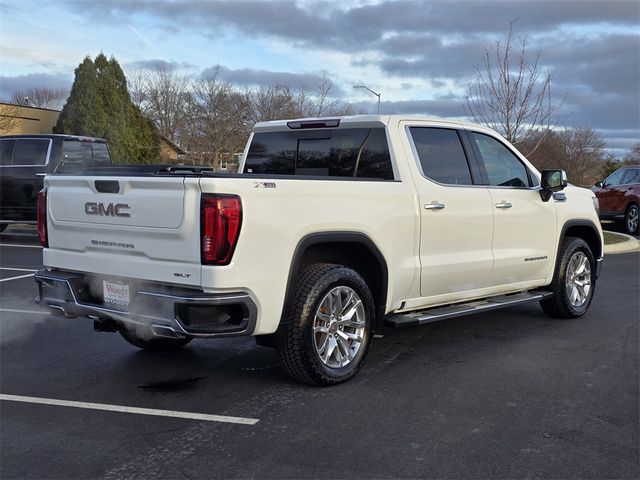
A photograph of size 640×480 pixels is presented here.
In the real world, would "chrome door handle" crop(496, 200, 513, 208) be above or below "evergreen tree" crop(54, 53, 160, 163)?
below

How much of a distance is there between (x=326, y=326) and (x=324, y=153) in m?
1.74

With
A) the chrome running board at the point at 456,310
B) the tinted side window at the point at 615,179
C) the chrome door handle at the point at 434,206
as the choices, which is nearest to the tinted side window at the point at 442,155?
the chrome door handle at the point at 434,206

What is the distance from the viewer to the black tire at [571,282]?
271 inches

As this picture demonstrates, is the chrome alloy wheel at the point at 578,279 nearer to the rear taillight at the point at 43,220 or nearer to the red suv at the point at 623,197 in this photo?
the rear taillight at the point at 43,220

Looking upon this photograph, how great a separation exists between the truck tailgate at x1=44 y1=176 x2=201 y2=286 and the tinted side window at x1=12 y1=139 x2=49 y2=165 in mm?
9460

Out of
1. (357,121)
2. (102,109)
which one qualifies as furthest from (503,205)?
(102,109)

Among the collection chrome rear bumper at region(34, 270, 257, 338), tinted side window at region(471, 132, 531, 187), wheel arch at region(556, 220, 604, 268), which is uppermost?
tinted side window at region(471, 132, 531, 187)

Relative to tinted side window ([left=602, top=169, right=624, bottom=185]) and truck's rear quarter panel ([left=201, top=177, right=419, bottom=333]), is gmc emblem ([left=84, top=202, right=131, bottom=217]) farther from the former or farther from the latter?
tinted side window ([left=602, top=169, right=624, bottom=185])

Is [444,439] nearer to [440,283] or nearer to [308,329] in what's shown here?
[308,329]

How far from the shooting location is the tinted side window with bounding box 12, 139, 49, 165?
13.6m

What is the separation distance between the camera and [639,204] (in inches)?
663

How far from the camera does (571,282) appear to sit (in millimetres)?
7086

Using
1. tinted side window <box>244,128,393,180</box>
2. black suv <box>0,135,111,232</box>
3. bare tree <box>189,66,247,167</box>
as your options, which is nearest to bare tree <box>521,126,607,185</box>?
bare tree <box>189,66,247,167</box>

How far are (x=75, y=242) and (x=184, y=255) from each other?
1.14m
